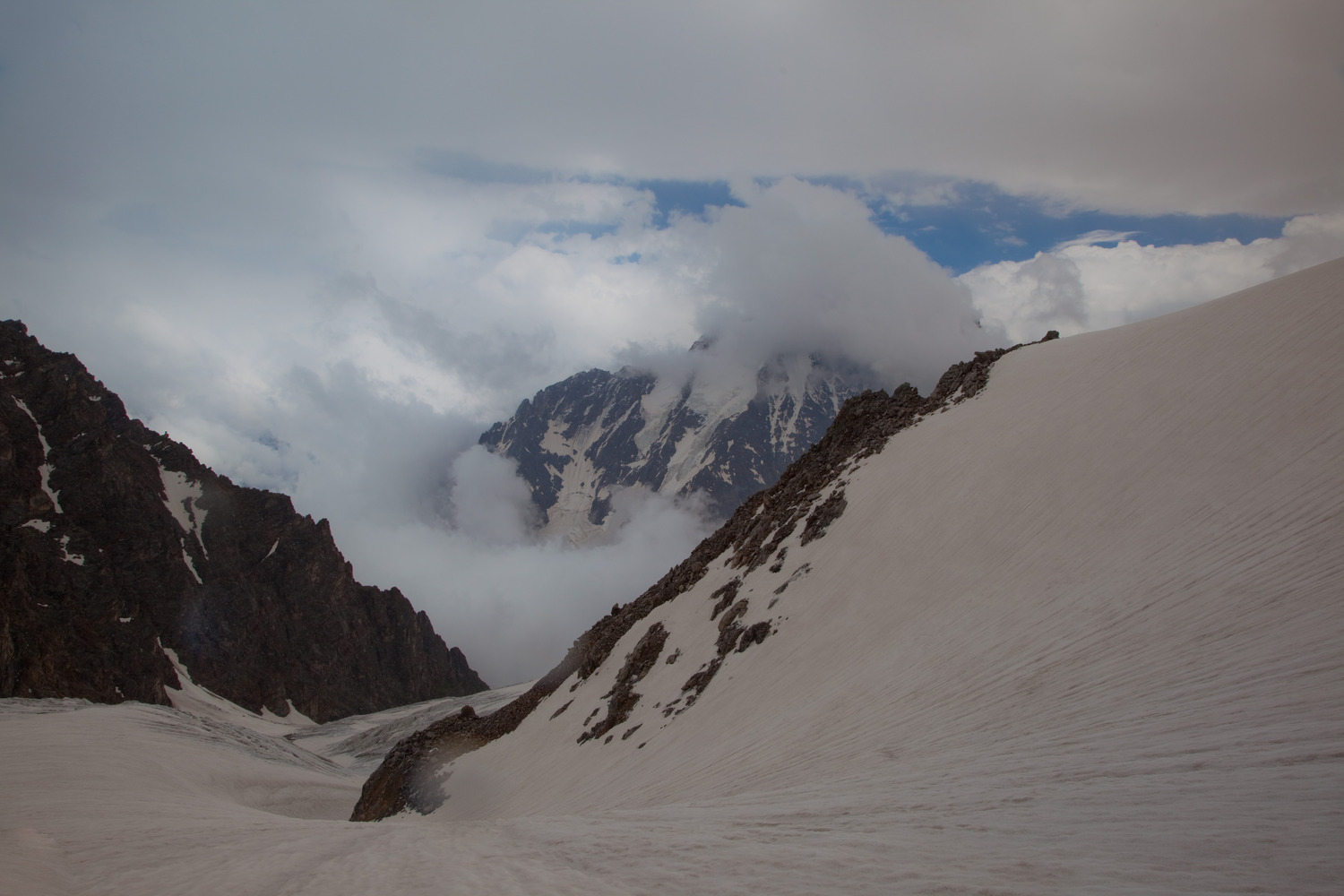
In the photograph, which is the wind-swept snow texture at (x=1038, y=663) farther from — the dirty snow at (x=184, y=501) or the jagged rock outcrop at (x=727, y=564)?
the dirty snow at (x=184, y=501)

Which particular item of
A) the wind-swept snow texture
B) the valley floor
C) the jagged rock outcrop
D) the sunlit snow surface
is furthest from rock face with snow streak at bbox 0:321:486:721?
the wind-swept snow texture

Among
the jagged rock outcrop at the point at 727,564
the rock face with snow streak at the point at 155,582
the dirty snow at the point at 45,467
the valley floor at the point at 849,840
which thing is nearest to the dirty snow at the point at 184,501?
the rock face with snow streak at the point at 155,582

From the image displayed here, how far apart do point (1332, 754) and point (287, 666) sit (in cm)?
9857

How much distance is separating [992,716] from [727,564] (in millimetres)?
17121

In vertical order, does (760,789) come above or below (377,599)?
below

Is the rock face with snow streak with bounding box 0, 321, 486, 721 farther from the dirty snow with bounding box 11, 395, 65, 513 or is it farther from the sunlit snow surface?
the sunlit snow surface

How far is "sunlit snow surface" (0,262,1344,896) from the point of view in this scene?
5.23m

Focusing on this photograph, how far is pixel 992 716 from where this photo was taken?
886 centimetres

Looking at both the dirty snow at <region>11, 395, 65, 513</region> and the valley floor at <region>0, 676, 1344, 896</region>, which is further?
the dirty snow at <region>11, 395, 65, 513</region>

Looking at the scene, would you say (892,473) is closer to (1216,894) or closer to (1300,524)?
(1300,524)

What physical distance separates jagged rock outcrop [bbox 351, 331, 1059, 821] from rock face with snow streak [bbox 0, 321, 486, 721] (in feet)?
117

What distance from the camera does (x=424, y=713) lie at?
69062mm

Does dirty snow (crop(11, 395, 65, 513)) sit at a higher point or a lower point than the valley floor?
higher

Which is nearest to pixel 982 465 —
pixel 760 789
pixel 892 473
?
pixel 892 473
